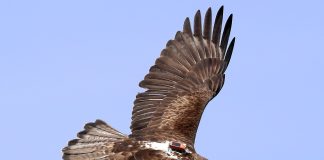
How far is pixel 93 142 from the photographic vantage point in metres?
15.6

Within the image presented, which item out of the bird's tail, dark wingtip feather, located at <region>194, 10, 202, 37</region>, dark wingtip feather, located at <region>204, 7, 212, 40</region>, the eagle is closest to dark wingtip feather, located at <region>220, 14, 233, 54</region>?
the eagle

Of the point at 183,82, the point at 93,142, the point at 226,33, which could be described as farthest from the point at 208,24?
the point at 93,142

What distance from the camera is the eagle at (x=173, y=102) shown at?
1516cm

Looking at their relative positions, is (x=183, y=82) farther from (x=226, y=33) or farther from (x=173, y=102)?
(x=226, y=33)

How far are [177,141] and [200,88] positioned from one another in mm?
2029

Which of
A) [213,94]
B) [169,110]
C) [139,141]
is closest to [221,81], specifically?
[213,94]

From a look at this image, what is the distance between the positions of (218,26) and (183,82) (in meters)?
1.46

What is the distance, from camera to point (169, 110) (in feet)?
53.8

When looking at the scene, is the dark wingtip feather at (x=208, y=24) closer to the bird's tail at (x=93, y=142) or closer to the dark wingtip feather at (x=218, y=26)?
the dark wingtip feather at (x=218, y=26)

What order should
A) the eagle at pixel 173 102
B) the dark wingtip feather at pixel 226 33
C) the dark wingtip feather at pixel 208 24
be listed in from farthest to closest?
the dark wingtip feather at pixel 208 24 → the dark wingtip feather at pixel 226 33 → the eagle at pixel 173 102

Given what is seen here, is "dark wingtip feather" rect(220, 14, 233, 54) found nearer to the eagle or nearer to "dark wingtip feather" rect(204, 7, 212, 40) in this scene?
the eagle

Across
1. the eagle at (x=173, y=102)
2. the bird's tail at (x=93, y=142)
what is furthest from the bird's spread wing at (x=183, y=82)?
the bird's tail at (x=93, y=142)

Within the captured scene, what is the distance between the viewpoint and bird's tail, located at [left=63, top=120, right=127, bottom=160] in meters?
15.3

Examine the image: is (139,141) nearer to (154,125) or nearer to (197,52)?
(154,125)
